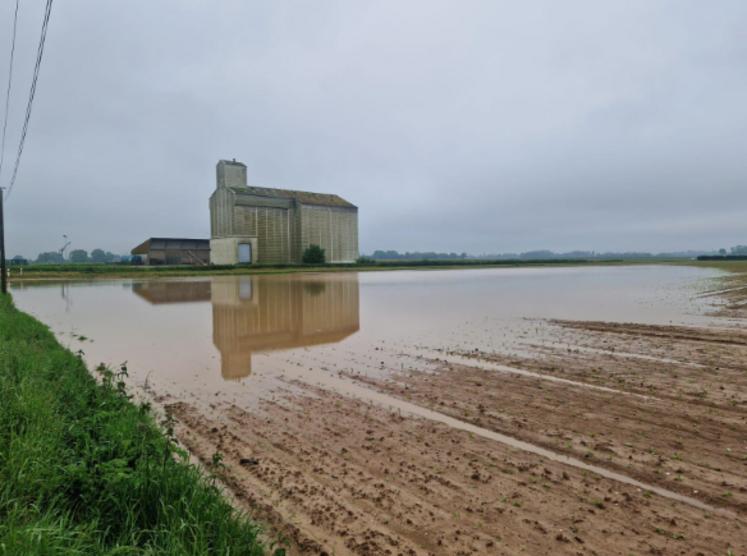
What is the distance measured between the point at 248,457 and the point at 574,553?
12.7ft

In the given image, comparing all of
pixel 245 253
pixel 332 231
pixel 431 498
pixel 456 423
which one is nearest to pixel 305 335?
pixel 456 423

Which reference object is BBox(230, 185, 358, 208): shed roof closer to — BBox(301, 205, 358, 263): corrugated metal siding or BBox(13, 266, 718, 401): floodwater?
BBox(301, 205, 358, 263): corrugated metal siding

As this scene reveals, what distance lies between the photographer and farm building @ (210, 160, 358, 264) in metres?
71.0

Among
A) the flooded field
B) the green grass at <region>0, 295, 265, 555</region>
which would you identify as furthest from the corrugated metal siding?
the green grass at <region>0, 295, 265, 555</region>

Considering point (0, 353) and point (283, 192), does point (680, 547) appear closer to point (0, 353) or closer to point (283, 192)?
point (0, 353)

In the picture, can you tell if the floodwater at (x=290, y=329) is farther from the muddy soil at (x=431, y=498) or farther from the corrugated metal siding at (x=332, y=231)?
the corrugated metal siding at (x=332, y=231)

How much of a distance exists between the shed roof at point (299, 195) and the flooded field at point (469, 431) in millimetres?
61116

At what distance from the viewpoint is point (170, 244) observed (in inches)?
3196

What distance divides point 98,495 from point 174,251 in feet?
282

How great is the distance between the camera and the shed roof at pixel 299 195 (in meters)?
73.5

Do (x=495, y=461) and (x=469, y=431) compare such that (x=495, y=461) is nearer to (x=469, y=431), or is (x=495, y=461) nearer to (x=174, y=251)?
(x=469, y=431)

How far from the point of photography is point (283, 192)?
79812mm

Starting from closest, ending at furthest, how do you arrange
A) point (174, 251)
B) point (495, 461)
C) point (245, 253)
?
point (495, 461), point (245, 253), point (174, 251)

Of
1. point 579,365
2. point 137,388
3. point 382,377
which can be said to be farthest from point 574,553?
point 137,388
